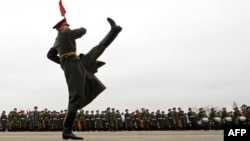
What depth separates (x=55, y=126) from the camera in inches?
1098

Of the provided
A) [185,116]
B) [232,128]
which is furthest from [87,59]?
[185,116]

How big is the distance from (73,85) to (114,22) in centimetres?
108

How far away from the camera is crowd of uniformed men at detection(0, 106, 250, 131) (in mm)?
26953

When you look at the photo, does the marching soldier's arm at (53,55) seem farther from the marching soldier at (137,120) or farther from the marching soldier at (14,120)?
the marching soldier at (137,120)

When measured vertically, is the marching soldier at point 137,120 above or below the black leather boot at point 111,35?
below

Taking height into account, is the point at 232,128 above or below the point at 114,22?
below

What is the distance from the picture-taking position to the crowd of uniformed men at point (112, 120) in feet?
88.4

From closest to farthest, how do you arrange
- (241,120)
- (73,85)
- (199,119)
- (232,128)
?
(232,128) → (73,85) → (241,120) → (199,119)

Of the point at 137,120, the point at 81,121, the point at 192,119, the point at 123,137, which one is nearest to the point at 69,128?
the point at 123,137

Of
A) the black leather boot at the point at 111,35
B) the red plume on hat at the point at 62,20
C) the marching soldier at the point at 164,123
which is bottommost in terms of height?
the marching soldier at the point at 164,123

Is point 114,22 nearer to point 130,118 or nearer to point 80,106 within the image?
point 80,106

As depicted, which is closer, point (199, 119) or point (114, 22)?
point (114, 22)

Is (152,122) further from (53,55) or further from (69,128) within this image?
(69,128)

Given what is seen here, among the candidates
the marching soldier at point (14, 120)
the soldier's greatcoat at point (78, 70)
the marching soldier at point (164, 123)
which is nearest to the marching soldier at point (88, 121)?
the marching soldier at point (14, 120)
